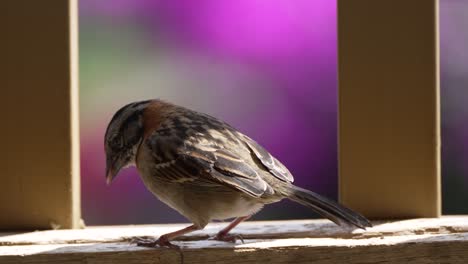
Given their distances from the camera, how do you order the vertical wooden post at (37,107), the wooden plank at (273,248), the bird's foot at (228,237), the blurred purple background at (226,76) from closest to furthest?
the wooden plank at (273,248) < the bird's foot at (228,237) < the vertical wooden post at (37,107) < the blurred purple background at (226,76)

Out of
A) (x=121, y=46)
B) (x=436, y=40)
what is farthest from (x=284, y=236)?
(x=121, y=46)

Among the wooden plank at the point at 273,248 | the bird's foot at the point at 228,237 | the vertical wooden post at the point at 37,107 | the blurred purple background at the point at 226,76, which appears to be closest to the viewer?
the wooden plank at the point at 273,248

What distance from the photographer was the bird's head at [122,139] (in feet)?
10.5

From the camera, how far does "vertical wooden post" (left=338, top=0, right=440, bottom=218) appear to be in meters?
3.20

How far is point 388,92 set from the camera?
3.22 metres

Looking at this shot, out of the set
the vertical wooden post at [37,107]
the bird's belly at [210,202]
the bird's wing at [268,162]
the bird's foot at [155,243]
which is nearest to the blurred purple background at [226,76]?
the bird's wing at [268,162]

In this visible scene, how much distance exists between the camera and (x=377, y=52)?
3.21 meters

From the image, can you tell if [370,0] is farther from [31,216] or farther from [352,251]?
[31,216]

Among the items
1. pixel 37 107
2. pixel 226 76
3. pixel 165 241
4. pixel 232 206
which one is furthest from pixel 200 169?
pixel 226 76

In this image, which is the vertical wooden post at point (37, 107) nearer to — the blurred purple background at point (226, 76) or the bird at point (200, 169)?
the bird at point (200, 169)

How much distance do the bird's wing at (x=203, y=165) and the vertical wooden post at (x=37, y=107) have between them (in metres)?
0.31

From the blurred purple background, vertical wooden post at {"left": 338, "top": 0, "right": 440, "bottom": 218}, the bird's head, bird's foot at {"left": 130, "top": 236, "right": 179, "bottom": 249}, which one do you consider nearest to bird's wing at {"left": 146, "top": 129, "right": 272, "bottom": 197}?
the bird's head

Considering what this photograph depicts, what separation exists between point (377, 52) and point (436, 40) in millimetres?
201

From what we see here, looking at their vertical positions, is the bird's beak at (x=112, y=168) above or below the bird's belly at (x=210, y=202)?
above
